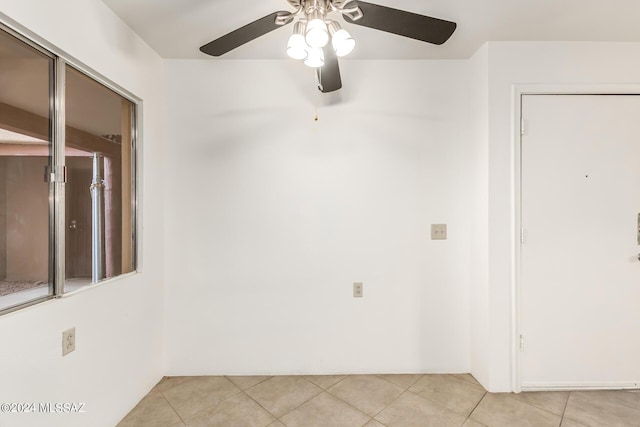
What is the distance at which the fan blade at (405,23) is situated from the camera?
1.13 m

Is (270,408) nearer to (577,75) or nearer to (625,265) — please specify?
(625,265)

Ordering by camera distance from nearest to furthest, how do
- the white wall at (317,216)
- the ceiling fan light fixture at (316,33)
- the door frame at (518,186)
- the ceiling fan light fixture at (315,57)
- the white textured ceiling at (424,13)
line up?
the ceiling fan light fixture at (316,33) < the ceiling fan light fixture at (315,57) < the white textured ceiling at (424,13) < the door frame at (518,186) < the white wall at (317,216)

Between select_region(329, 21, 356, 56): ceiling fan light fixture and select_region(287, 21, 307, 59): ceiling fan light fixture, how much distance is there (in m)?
0.13

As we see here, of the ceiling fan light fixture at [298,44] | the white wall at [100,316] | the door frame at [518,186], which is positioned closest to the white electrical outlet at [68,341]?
the white wall at [100,316]

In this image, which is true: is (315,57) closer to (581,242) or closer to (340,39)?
(340,39)

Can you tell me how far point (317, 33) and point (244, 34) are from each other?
423mm

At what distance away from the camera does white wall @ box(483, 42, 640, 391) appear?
1946 mm

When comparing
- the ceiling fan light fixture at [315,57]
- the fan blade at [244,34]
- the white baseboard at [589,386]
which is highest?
the fan blade at [244,34]

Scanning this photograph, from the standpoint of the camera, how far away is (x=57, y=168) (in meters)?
1.35

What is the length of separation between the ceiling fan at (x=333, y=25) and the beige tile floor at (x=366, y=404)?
2.02 m

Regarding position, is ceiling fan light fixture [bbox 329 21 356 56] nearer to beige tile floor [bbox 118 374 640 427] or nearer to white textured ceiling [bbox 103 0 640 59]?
white textured ceiling [bbox 103 0 640 59]

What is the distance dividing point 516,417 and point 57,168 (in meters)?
2.90

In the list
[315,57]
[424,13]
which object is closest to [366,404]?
[315,57]

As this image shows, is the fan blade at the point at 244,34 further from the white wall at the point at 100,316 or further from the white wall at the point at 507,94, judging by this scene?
the white wall at the point at 507,94
